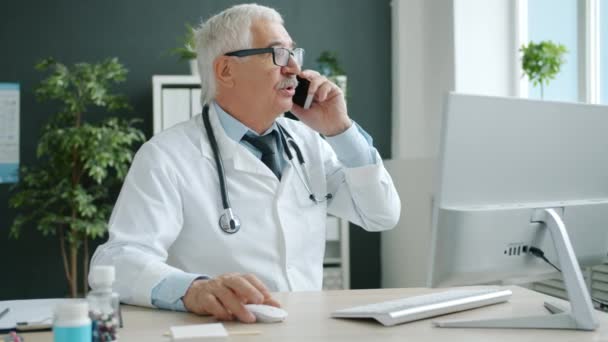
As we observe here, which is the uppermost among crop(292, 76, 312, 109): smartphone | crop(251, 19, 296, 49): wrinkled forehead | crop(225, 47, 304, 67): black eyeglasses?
crop(251, 19, 296, 49): wrinkled forehead

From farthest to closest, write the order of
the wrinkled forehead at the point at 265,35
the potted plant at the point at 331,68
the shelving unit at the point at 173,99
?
the potted plant at the point at 331,68, the shelving unit at the point at 173,99, the wrinkled forehead at the point at 265,35

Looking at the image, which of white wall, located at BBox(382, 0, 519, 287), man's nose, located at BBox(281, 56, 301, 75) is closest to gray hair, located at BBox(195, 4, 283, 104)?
man's nose, located at BBox(281, 56, 301, 75)

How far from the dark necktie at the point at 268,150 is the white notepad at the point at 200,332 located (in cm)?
70

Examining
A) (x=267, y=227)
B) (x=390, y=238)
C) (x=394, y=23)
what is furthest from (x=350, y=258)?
(x=267, y=227)

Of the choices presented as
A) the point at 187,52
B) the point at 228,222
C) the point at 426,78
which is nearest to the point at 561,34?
the point at 426,78

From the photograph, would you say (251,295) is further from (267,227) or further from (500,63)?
(500,63)

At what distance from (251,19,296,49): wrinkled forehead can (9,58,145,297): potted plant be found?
214 centimetres

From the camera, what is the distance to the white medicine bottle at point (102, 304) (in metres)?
1.05

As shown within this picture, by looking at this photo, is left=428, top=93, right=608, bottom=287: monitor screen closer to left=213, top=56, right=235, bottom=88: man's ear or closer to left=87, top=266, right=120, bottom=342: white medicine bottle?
left=87, top=266, right=120, bottom=342: white medicine bottle

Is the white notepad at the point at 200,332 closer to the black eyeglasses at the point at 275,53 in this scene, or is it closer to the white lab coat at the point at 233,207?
the white lab coat at the point at 233,207

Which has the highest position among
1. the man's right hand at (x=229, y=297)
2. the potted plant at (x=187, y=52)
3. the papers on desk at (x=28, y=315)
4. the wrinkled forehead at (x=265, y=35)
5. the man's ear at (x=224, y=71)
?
the potted plant at (x=187, y=52)

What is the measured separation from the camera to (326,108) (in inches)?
74.9

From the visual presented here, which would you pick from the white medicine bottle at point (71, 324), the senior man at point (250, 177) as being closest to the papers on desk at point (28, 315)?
the senior man at point (250, 177)

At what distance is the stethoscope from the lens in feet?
5.76
